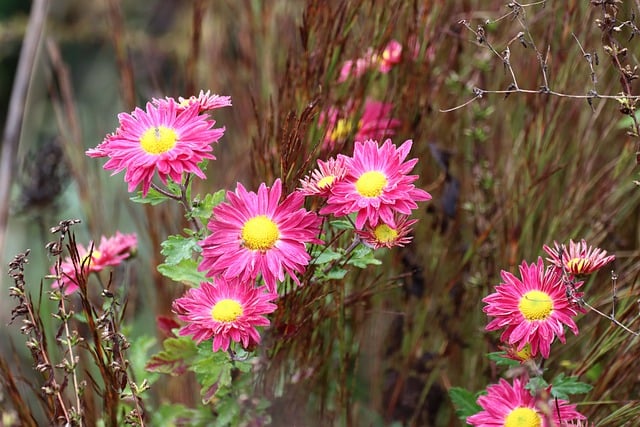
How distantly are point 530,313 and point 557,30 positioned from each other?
681mm

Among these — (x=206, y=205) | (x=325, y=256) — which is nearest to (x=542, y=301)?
(x=325, y=256)

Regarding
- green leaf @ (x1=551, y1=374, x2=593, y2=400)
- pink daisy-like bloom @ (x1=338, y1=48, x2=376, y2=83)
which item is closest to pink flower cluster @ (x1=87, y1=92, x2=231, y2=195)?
pink daisy-like bloom @ (x1=338, y1=48, x2=376, y2=83)

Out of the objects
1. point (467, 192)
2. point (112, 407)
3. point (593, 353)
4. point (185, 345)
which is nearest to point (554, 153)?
point (467, 192)

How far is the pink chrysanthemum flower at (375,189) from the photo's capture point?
0.72 meters

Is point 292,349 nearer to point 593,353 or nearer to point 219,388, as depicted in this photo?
point 219,388

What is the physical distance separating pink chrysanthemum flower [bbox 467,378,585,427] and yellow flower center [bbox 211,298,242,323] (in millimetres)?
262

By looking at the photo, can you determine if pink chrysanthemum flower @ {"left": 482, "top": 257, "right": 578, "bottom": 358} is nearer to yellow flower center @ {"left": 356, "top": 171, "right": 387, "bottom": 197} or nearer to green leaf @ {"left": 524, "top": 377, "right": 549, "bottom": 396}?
green leaf @ {"left": 524, "top": 377, "right": 549, "bottom": 396}

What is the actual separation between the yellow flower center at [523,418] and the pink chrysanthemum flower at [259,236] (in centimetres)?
26

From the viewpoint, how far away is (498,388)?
0.79 m

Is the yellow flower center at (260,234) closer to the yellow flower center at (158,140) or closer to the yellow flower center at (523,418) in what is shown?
the yellow flower center at (158,140)

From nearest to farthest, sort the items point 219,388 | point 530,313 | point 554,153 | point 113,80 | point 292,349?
point 530,313
point 219,388
point 292,349
point 554,153
point 113,80

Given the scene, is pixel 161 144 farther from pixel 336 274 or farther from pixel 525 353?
pixel 525 353

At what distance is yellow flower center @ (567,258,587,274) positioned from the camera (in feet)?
2.35

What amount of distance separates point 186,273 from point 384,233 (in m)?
0.25
